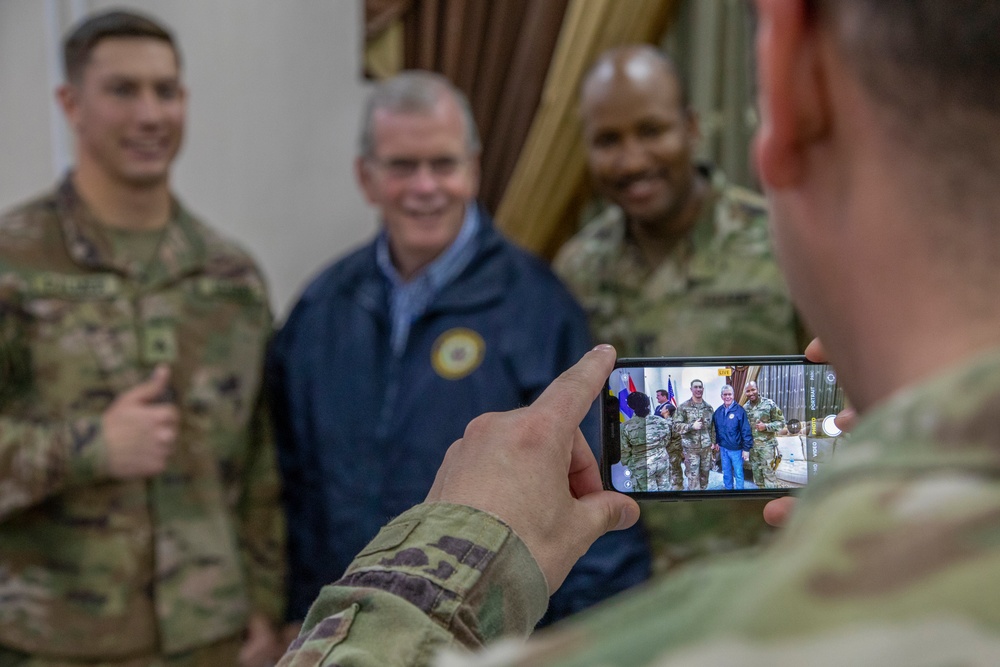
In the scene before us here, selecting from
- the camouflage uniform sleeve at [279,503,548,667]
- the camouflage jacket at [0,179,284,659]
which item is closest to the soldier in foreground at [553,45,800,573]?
the camouflage jacket at [0,179,284,659]

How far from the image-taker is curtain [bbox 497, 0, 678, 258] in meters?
1.99

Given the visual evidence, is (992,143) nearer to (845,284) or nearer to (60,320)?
(845,284)

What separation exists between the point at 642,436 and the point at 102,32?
1.34 metres

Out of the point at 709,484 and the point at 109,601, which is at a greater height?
the point at 709,484

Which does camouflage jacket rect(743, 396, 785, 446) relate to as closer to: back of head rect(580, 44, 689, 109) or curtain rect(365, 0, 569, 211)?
back of head rect(580, 44, 689, 109)

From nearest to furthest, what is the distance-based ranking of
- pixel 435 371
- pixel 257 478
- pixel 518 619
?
pixel 518 619, pixel 435 371, pixel 257 478

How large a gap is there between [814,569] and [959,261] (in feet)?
0.36

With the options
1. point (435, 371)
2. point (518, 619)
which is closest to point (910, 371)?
point (518, 619)

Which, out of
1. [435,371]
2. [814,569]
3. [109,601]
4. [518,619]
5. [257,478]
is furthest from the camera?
[257,478]

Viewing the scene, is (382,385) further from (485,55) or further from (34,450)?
(485,55)

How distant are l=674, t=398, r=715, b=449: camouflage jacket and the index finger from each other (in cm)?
5

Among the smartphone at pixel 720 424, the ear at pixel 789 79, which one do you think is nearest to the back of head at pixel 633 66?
the smartphone at pixel 720 424

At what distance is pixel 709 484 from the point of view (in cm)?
63

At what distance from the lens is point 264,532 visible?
61.7 inches
